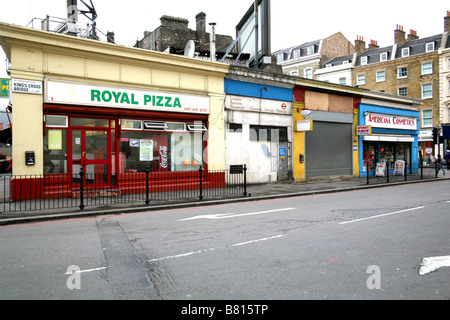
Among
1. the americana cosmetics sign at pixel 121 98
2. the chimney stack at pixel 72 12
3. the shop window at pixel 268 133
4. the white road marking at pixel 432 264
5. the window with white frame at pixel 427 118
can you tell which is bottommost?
the white road marking at pixel 432 264

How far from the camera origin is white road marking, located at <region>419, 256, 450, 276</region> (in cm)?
460

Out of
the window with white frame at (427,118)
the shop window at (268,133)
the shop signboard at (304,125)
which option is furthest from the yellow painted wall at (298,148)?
the window with white frame at (427,118)

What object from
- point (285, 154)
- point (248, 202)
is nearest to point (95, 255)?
point (248, 202)

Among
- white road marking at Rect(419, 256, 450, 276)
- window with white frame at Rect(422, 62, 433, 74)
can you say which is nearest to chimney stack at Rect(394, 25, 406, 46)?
Result: window with white frame at Rect(422, 62, 433, 74)

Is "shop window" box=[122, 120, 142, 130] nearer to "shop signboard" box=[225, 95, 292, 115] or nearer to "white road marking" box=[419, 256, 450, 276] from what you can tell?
"shop signboard" box=[225, 95, 292, 115]

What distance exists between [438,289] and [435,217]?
205 inches

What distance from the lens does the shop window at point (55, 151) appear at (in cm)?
1212

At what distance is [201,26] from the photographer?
31.3m

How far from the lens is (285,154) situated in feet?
61.3

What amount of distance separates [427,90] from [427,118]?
137 inches

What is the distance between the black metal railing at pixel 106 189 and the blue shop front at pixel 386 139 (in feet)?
37.3

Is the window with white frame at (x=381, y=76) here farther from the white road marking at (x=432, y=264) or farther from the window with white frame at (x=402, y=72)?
the white road marking at (x=432, y=264)

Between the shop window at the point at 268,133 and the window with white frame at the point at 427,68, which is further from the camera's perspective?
the window with white frame at the point at 427,68

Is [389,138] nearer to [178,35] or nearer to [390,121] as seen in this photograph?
[390,121]
